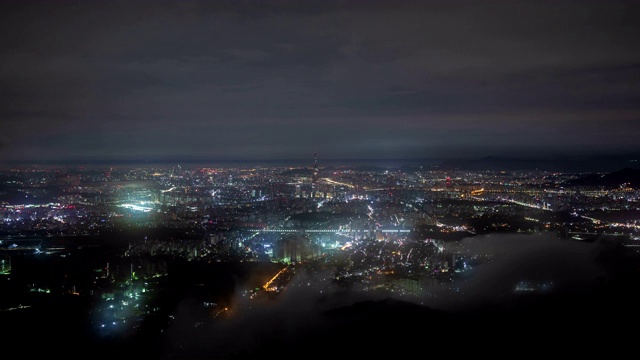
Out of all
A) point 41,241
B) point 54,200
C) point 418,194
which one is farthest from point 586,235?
point 54,200

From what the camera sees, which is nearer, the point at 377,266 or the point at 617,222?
the point at 377,266

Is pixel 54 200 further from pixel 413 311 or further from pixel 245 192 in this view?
pixel 413 311

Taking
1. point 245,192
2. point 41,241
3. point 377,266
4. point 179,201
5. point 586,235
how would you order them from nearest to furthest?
point 377,266 → point 586,235 → point 41,241 → point 179,201 → point 245,192

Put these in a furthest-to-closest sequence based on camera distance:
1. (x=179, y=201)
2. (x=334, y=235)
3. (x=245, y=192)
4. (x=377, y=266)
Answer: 1. (x=245, y=192)
2. (x=179, y=201)
3. (x=334, y=235)
4. (x=377, y=266)

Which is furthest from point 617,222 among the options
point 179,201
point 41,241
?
point 179,201

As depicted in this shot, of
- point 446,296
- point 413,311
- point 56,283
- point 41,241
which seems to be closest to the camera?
point 413,311

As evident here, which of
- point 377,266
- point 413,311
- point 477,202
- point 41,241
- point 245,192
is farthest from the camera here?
point 245,192

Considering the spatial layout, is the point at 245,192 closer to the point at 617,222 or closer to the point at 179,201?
the point at 179,201

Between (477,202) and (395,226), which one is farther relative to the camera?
(477,202)
